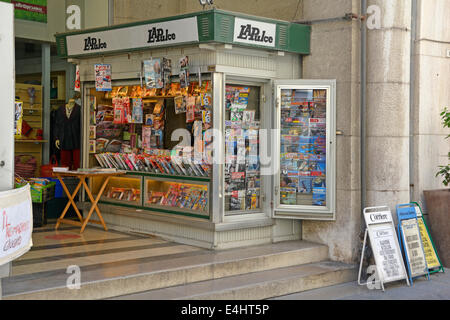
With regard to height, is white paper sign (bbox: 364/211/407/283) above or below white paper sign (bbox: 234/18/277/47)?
below

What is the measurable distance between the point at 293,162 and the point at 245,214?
0.94 metres

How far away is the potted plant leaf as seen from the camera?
795cm

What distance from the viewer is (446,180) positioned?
8.41 meters

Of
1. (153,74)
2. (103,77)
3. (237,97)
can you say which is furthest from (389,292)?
(103,77)

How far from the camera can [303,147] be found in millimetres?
7801

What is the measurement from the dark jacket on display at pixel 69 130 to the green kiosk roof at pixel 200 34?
1.45 metres

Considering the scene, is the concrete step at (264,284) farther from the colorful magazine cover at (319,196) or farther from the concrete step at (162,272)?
the colorful magazine cover at (319,196)

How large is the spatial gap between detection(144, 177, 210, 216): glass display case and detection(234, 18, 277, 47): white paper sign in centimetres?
182

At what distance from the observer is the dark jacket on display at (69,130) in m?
9.77

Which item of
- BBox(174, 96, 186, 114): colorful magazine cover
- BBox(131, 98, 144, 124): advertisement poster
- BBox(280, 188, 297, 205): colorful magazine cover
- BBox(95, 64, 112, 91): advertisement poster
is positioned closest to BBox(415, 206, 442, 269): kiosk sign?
BBox(280, 188, 297, 205): colorful magazine cover

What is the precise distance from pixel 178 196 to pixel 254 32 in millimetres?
2315

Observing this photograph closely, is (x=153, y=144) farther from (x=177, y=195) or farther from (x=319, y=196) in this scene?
(x=319, y=196)

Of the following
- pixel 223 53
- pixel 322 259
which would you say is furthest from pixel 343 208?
pixel 223 53

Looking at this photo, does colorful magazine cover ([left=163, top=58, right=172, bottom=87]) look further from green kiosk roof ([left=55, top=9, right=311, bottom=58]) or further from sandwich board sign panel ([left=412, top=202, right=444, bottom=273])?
sandwich board sign panel ([left=412, top=202, right=444, bottom=273])
